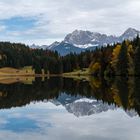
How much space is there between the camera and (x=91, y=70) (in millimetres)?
181500

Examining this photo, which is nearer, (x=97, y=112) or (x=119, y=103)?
(x=97, y=112)

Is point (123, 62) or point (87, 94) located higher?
point (87, 94)

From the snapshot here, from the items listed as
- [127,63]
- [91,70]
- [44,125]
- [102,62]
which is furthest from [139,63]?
[44,125]

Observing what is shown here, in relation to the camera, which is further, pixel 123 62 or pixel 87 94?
pixel 123 62

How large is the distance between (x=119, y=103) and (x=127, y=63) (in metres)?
85.7

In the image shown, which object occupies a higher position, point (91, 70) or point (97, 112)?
point (97, 112)

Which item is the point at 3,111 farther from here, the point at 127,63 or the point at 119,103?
the point at 127,63

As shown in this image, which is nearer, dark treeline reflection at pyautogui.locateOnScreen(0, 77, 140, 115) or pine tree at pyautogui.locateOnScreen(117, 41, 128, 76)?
dark treeline reflection at pyautogui.locateOnScreen(0, 77, 140, 115)

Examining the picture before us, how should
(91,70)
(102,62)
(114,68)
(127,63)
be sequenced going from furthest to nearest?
1. (91,70)
2. (102,62)
3. (114,68)
4. (127,63)

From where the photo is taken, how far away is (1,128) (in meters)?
31.7

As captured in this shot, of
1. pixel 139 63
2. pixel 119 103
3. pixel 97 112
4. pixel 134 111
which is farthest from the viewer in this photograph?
pixel 139 63

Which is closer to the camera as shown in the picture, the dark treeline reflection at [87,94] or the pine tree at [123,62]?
the dark treeline reflection at [87,94]

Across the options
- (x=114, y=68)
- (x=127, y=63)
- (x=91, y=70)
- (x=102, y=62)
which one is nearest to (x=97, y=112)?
(x=127, y=63)

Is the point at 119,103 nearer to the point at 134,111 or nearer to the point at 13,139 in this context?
the point at 134,111
